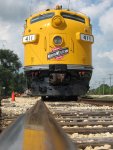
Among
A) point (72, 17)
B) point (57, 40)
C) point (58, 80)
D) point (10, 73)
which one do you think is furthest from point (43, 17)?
point (10, 73)

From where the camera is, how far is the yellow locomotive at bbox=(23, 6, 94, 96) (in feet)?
48.4

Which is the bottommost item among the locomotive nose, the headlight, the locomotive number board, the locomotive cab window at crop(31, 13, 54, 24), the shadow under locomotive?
the shadow under locomotive

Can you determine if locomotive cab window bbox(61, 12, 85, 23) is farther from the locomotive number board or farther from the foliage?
the foliage

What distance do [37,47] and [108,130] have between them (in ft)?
31.0

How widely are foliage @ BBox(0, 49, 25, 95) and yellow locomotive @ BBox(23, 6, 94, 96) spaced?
4649cm

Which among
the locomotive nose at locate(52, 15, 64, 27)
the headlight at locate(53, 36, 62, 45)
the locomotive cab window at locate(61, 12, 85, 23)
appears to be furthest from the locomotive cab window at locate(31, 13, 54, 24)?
the headlight at locate(53, 36, 62, 45)

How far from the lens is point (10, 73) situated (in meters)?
67.8

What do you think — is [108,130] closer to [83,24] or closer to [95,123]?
[95,123]

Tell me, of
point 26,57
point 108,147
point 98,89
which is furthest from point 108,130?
point 98,89

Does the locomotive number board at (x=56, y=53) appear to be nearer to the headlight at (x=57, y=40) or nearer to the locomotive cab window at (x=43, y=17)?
the headlight at (x=57, y=40)

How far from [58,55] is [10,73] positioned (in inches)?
2107

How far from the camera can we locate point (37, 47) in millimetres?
15266

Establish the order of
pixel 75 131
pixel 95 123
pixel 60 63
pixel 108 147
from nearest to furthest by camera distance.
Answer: pixel 108 147 → pixel 75 131 → pixel 95 123 → pixel 60 63

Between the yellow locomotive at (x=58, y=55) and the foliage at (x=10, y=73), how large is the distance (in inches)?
1831
